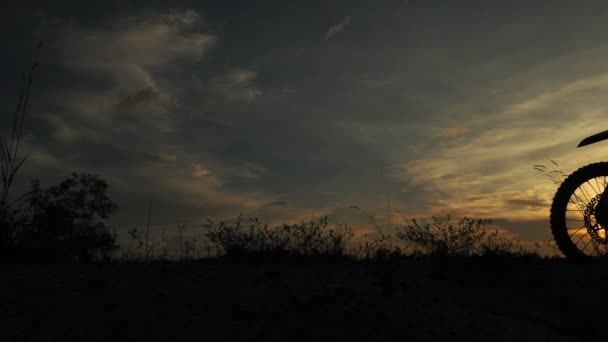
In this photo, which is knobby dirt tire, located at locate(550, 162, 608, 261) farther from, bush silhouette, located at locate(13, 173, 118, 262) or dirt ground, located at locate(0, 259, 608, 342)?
bush silhouette, located at locate(13, 173, 118, 262)

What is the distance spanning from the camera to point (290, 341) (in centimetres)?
413

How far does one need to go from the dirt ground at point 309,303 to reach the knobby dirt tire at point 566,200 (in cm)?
84

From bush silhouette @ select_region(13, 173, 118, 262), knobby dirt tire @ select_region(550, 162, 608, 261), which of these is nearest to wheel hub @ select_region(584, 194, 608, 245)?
knobby dirt tire @ select_region(550, 162, 608, 261)

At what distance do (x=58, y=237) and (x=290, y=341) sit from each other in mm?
18389

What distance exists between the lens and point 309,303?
187 inches

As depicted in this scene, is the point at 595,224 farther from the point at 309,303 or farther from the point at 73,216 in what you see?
the point at 73,216

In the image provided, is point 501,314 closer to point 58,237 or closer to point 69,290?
point 69,290

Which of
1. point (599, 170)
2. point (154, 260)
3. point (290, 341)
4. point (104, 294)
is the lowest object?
point (290, 341)

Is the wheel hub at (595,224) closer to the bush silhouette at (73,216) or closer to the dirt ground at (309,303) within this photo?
the dirt ground at (309,303)

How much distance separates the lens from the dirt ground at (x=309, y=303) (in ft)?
14.3

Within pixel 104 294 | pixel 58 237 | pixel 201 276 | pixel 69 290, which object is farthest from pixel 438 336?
pixel 58 237

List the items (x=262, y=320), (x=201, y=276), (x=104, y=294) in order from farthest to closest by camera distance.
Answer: (x=201, y=276) → (x=104, y=294) → (x=262, y=320)

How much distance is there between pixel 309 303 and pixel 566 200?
14.5ft

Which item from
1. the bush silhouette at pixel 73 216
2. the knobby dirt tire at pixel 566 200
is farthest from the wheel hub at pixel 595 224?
→ the bush silhouette at pixel 73 216
